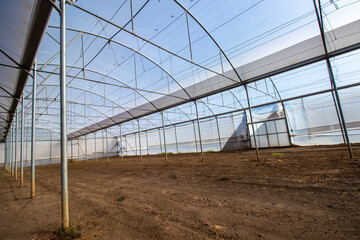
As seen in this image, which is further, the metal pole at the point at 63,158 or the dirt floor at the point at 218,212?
the metal pole at the point at 63,158

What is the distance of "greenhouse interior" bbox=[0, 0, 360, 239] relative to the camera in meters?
5.48

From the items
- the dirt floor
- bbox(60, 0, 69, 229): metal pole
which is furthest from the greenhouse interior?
the dirt floor

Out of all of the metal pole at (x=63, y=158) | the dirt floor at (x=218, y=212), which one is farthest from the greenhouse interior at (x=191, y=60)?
the dirt floor at (x=218, y=212)

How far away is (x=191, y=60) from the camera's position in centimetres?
843

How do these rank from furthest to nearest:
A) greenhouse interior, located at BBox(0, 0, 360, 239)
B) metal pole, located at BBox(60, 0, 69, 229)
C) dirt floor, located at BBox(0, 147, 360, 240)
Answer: greenhouse interior, located at BBox(0, 0, 360, 239)
metal pole, located at BBox(60, 0, 69, 229)
dirt floor, located at BBox(0, 147, 360, 240)

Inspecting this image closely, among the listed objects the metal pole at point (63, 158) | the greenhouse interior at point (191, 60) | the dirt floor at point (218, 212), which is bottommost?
the dirt floor at point (218, 212)

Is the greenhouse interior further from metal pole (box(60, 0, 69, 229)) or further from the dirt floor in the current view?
the dirt floor

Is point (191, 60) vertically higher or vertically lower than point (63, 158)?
higher

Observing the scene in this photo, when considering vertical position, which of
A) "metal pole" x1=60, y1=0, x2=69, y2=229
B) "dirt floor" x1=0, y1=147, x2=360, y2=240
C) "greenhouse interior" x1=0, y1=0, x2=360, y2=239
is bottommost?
"dirt floor" x1=0, y1=147, x2=360, y2=240

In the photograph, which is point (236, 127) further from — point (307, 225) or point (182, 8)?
point (307, 225)

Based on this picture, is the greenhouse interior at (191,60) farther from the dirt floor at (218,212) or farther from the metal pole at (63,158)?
the dirt floor at (218,212)

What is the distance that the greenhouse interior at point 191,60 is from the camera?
5.48m

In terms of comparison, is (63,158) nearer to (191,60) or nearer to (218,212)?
(218,212)

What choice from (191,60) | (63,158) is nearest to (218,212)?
(63,158)
